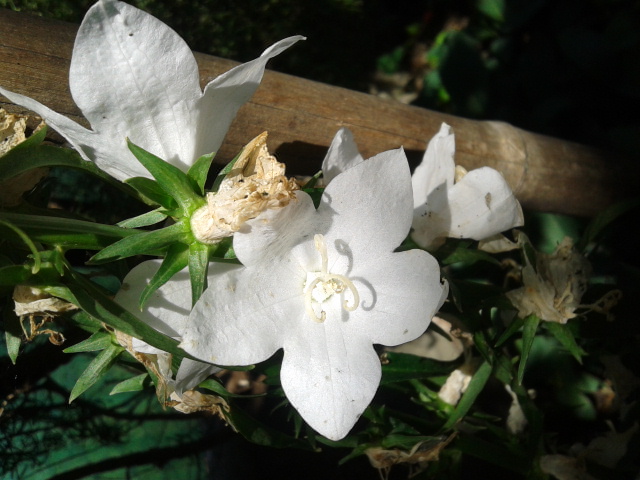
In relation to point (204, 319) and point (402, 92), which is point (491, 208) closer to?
point (204, 319)

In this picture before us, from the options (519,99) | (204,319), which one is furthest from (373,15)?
(204,319)

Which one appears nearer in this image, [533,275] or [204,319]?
[204,319]

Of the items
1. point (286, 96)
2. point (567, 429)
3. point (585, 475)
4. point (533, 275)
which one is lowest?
point (567, 429)

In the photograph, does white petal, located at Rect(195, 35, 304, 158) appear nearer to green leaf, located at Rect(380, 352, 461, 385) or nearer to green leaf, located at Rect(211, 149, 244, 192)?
green leaf, located at Rect(211, 149, 244, 192)

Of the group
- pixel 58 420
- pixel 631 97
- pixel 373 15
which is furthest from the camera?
pixel 373 15

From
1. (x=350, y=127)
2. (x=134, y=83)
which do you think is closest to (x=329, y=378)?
(x=134, y=83)

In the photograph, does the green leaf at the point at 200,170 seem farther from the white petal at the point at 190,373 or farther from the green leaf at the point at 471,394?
the green leaf at the point at 471,394

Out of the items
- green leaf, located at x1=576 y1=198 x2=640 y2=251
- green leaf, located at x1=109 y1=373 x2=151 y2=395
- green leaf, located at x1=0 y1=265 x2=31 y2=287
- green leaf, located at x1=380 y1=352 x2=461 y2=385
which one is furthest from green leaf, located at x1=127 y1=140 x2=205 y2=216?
green leaf, located at x1=576 y1=198 x2=640 y2=251
